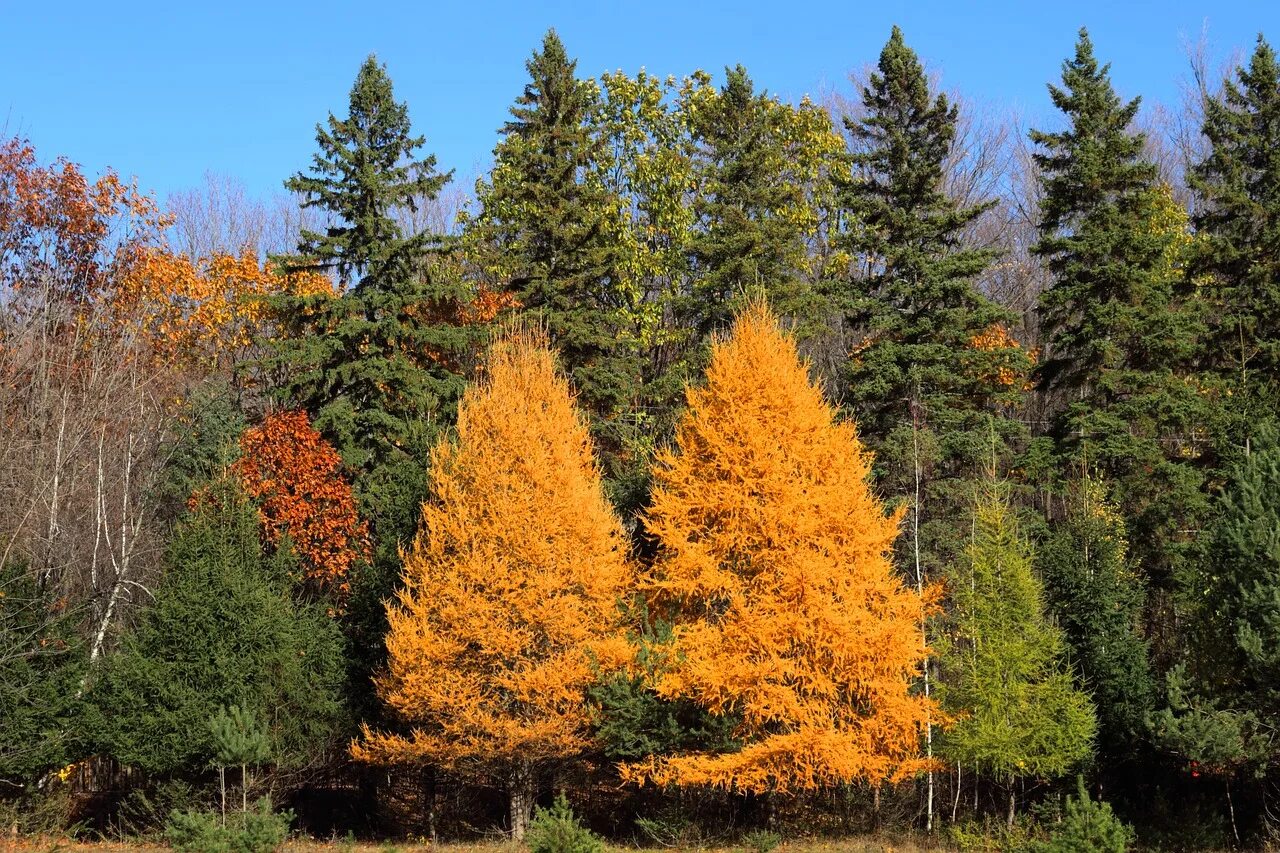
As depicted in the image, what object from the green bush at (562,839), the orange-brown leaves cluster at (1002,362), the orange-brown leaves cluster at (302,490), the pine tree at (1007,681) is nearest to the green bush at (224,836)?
the green bush at (562,839)

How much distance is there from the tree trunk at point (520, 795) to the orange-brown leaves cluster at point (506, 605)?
1.25ft

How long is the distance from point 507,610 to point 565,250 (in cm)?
1163

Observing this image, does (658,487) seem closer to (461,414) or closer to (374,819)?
(461,414)

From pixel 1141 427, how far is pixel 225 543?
2051 cm

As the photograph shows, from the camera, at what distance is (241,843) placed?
1784 centimetres

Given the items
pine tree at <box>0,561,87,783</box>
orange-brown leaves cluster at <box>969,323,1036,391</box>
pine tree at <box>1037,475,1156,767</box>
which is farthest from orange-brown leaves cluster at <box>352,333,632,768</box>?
orange-brown leaves cluster at <box>969,323,1036,391</box>

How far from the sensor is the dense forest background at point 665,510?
21047mm

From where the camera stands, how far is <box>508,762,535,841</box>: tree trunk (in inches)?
914

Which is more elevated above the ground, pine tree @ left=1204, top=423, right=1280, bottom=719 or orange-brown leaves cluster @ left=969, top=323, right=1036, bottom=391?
orange-brown leaves cluster @ left=969, top=323, right=1036, bottom=391

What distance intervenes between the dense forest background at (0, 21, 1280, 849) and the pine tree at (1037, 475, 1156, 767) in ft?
0.29

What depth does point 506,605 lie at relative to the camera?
22.3 metres

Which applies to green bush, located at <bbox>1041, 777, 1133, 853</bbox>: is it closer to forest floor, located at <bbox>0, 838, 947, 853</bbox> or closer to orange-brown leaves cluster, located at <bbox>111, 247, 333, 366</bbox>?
forest floor, located at <bbox>0, 838, 947, 853</bbox>

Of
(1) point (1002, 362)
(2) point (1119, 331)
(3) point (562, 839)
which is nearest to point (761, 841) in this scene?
(3) point (562, 839)

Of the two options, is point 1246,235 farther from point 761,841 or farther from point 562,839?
point 562,839
